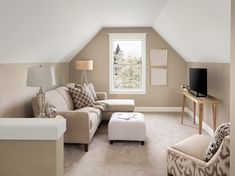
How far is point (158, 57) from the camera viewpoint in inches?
263

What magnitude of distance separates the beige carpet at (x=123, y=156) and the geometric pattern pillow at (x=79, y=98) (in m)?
0.63

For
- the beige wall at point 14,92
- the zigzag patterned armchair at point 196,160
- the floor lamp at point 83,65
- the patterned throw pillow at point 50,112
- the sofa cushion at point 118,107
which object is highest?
the floor lamp at point 83,65

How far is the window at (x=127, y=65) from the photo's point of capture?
6773 millimetres

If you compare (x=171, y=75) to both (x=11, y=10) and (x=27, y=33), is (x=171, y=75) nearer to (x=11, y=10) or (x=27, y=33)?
(x=27, y=33)

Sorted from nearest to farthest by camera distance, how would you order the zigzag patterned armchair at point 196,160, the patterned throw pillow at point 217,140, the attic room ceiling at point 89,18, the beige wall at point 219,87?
the zigzag patterned armchair at point 196,160
the patterned throw pillow at point 217,140
the attic room ceiling at point 89,18
the beige wall at point 219,87

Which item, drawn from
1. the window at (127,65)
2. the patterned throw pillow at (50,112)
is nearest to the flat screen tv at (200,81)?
the window at (127,65)

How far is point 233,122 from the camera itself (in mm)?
1314

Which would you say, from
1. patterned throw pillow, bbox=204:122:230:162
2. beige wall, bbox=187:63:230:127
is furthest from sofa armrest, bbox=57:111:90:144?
beige wall, bbox=187:63:230:127

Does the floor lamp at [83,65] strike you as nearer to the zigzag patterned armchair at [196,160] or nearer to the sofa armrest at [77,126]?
the sofa armrest at [77,126]

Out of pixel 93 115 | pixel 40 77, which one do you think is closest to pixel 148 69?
pixel 93 115

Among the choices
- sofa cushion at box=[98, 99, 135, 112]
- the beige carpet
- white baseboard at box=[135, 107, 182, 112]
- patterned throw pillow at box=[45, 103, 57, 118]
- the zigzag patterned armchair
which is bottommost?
the beige carpet

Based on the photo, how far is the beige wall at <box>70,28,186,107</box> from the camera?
6.67 meters

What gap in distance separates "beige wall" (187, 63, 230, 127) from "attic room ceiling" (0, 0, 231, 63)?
0.54 feet

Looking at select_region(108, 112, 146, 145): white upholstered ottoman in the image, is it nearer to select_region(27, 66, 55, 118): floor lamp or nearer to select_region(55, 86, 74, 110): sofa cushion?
select_region(55, 86, 74, 110): sofa cushion
